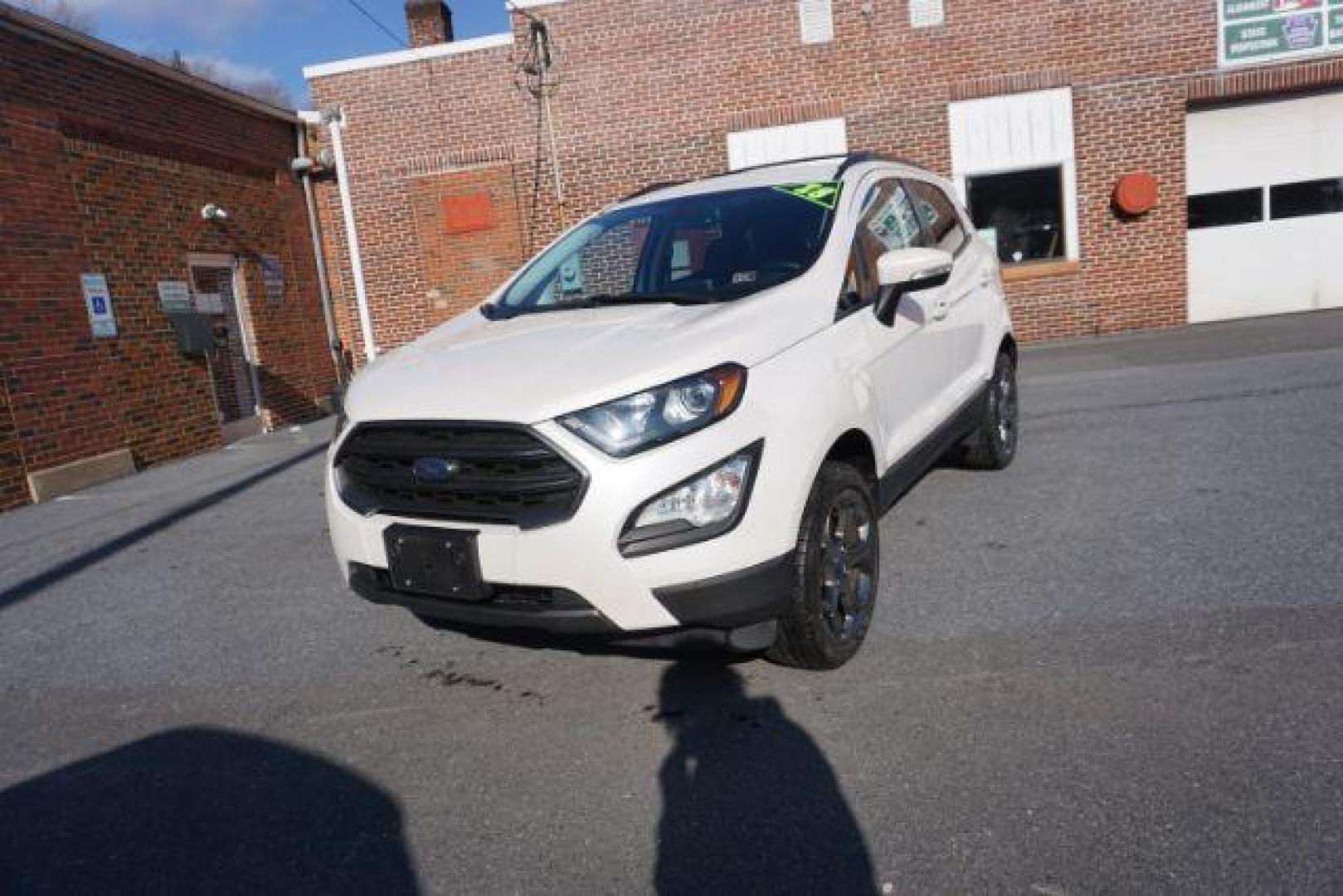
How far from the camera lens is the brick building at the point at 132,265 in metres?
7.93

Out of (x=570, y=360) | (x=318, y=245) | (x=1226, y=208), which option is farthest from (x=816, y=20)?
(x=570, y=360)

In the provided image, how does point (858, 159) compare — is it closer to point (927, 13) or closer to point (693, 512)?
point (693, 512)

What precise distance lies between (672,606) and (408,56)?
11736mm

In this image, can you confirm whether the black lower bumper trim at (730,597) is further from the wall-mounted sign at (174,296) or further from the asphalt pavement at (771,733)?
the wall-mounted sign at (174,296)

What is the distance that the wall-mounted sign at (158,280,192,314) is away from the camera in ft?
31.7

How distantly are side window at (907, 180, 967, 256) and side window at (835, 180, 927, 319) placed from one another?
0.56 feet

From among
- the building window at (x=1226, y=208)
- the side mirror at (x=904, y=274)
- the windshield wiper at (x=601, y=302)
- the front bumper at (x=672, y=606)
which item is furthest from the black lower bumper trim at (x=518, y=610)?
the building window at (x=1226, y=208)

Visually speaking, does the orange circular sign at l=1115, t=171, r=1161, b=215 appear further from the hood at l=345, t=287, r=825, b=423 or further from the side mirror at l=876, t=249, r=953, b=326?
the hood at l=345, t=287, r=825, b=423

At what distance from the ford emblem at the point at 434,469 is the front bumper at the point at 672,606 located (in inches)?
14.8

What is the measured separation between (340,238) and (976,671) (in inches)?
471

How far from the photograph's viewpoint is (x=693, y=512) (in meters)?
2.52

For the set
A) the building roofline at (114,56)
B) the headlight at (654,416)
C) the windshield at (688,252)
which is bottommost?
the headlight at (654,416)

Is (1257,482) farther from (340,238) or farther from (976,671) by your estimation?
(340,238)

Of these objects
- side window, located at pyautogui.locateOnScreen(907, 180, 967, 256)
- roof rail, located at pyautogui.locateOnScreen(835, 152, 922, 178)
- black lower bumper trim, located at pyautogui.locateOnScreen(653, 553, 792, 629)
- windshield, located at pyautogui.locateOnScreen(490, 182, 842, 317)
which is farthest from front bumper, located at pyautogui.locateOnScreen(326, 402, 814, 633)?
side window, located at pyautogui.locateOnScreen(907, 180, 967, 256)
